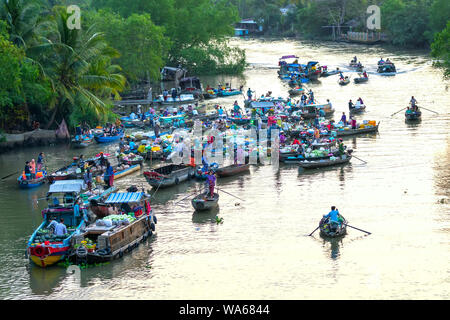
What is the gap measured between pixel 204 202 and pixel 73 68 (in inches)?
646

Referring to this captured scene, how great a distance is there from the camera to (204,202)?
2805cm

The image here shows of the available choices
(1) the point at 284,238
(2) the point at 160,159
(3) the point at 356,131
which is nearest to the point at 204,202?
(1) the point at 284,238

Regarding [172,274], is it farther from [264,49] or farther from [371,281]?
[264,49]

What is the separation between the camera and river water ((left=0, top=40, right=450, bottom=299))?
21.5m

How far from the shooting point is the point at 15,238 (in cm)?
2614

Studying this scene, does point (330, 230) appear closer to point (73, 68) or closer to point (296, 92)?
point (73, 68)

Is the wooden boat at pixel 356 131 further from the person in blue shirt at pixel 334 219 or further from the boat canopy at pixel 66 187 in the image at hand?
the boat canopy at pixel 66 187

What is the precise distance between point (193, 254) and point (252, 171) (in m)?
10.9

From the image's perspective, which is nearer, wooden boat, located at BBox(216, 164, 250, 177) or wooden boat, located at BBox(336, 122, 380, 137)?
wooden boat, located at BBox(216, 164, 250, 177)

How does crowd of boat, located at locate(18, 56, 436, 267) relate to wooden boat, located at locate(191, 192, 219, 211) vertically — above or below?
above

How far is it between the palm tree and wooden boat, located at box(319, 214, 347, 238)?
64.1ft

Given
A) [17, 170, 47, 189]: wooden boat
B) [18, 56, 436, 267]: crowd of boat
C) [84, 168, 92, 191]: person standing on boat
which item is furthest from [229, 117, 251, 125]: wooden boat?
[17, 170, 47, 189]: wooden boat

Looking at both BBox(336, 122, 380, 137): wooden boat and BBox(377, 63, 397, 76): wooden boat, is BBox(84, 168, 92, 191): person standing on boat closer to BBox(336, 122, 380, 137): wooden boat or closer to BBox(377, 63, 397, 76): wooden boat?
BBox(336, 122, 380, 137): wooden boat

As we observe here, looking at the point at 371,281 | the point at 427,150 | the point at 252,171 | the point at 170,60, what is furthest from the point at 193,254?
the point at 170,60
